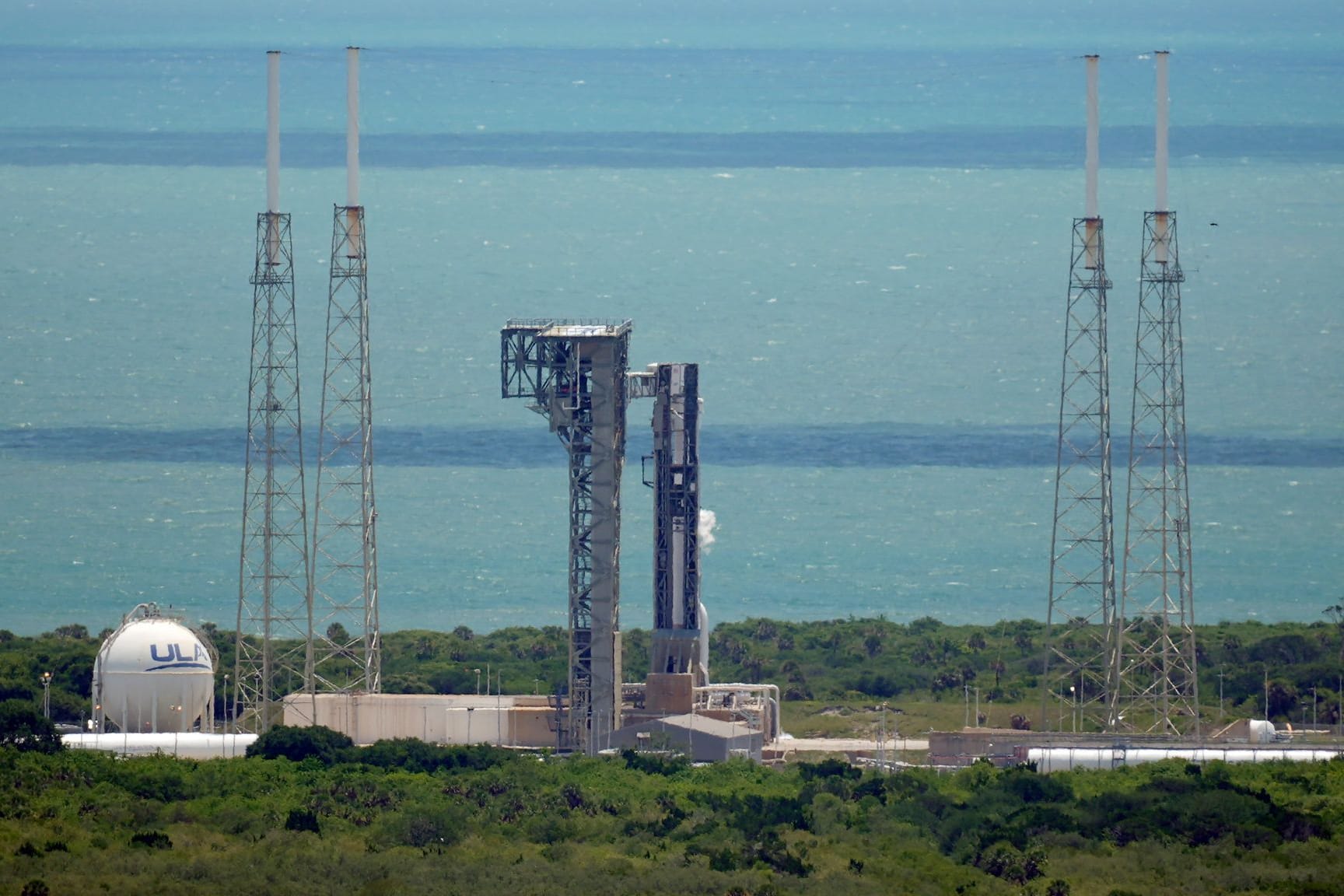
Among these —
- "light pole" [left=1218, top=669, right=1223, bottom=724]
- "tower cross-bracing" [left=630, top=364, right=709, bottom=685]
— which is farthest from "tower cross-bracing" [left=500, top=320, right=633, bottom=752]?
"light pole" [left=1218, top=669, right=1223, bottom=724]

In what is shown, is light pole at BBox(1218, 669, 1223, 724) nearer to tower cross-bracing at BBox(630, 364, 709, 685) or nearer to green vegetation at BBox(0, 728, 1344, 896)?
green vegetation at BBox(0, 728, 1344, 896)

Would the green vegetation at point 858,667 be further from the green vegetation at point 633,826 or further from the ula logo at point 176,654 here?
the green vegetation at point 633,826

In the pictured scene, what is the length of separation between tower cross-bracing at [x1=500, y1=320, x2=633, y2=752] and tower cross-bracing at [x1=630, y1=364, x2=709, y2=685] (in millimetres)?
2022

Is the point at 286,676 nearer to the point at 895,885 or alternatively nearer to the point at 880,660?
the point at 880,660

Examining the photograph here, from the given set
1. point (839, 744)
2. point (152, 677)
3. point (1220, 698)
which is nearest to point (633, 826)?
point (152, 677)

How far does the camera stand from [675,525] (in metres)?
90.4

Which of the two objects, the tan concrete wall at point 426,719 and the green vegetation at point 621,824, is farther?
A: the tan concrete wall at point 426,719

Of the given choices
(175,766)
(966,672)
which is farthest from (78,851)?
(966,672)

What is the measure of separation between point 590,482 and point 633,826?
13402 mm

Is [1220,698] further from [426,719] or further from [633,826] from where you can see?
[633,826]

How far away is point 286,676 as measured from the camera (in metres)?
111

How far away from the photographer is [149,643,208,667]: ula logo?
3374 inches

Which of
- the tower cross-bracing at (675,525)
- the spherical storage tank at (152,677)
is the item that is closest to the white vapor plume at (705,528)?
the tower cross-bracing at (675,525)

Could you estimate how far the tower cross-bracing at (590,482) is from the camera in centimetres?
8688
